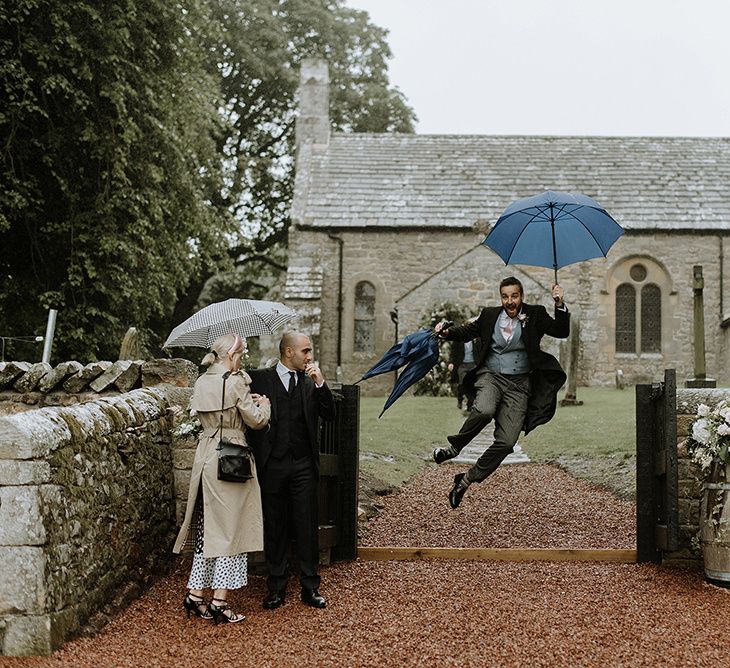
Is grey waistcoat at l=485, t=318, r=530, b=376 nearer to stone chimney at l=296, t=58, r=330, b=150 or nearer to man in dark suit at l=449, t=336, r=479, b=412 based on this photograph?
man in dark suit at l=449, t=336, r=479, b=412

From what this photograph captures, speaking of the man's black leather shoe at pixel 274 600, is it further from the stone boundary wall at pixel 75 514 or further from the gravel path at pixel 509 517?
the gravel path at pixel 509 517

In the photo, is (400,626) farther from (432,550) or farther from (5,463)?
(5,463)

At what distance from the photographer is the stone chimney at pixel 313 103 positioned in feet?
97.8

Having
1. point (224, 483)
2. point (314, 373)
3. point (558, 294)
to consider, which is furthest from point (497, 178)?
point (224, 483)

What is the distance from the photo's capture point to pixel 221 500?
5.74 metres

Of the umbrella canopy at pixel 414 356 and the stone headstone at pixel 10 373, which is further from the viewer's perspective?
the stone headstone at pixel 10 373

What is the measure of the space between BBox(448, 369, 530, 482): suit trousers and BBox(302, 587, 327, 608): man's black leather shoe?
1650 mm

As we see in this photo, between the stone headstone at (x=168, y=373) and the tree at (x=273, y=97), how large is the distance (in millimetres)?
23585

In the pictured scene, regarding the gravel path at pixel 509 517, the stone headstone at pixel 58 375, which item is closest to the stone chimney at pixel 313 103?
the gravel path at pixel 509 517

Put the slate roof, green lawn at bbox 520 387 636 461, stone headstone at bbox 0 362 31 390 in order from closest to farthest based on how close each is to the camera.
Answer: stone headstone at bbox 0 362 31 390 < green lawn at bbox 520 387 636 461 < the slate roof

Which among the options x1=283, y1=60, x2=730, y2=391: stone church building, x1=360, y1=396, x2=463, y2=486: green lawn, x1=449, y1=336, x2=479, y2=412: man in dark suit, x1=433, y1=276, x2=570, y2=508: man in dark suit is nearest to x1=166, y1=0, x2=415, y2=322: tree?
x1=283, y1=60, x2=730, y2=391: stone church building

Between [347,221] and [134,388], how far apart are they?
1996 cm

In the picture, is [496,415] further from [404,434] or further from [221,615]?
[404,434]

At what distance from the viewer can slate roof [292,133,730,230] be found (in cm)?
2734
